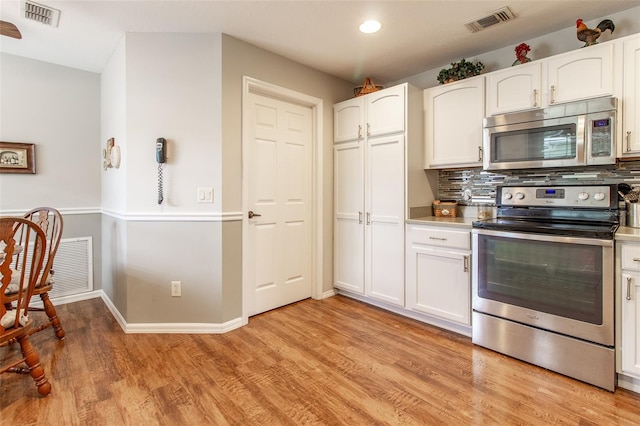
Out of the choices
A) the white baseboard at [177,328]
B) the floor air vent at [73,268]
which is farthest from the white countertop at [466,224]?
the floor air vent at [73,268]

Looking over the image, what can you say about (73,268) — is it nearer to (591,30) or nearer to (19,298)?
(19,298)

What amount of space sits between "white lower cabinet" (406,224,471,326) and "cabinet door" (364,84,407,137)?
3.00ft

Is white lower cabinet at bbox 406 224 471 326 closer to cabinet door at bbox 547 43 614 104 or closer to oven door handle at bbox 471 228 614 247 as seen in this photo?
oven door handle at bbox 471 228 614 247

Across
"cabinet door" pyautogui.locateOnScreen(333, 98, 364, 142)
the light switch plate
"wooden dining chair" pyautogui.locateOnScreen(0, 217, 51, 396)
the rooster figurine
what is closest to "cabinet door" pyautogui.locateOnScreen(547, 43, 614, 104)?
the rooster figurine

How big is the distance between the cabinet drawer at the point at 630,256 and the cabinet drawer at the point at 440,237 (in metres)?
0.85

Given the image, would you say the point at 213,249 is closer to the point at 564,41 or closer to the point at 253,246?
the point at 253,246

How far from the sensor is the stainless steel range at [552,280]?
1838 millimetres

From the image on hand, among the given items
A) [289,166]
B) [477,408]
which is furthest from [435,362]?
[289,166]

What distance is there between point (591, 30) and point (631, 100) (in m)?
0.57

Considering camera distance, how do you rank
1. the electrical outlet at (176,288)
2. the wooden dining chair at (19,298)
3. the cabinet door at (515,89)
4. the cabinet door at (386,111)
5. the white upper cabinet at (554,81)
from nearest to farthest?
the wooden dining chair at (19,298) < the white upper cabinet at (554,81) < the cabinet door at (515,89) < the electrical outlet at (176,288) < the cabinet door at (386,111)

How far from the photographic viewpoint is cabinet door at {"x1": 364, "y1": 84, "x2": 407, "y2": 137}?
2.79 metres

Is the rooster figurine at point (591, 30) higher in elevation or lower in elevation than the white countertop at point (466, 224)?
higher

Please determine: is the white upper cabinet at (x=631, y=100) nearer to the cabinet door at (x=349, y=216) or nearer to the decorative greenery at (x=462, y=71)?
the decorative greenery at (x=462, y=71)

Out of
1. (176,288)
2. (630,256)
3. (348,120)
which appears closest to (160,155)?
(176,288)
